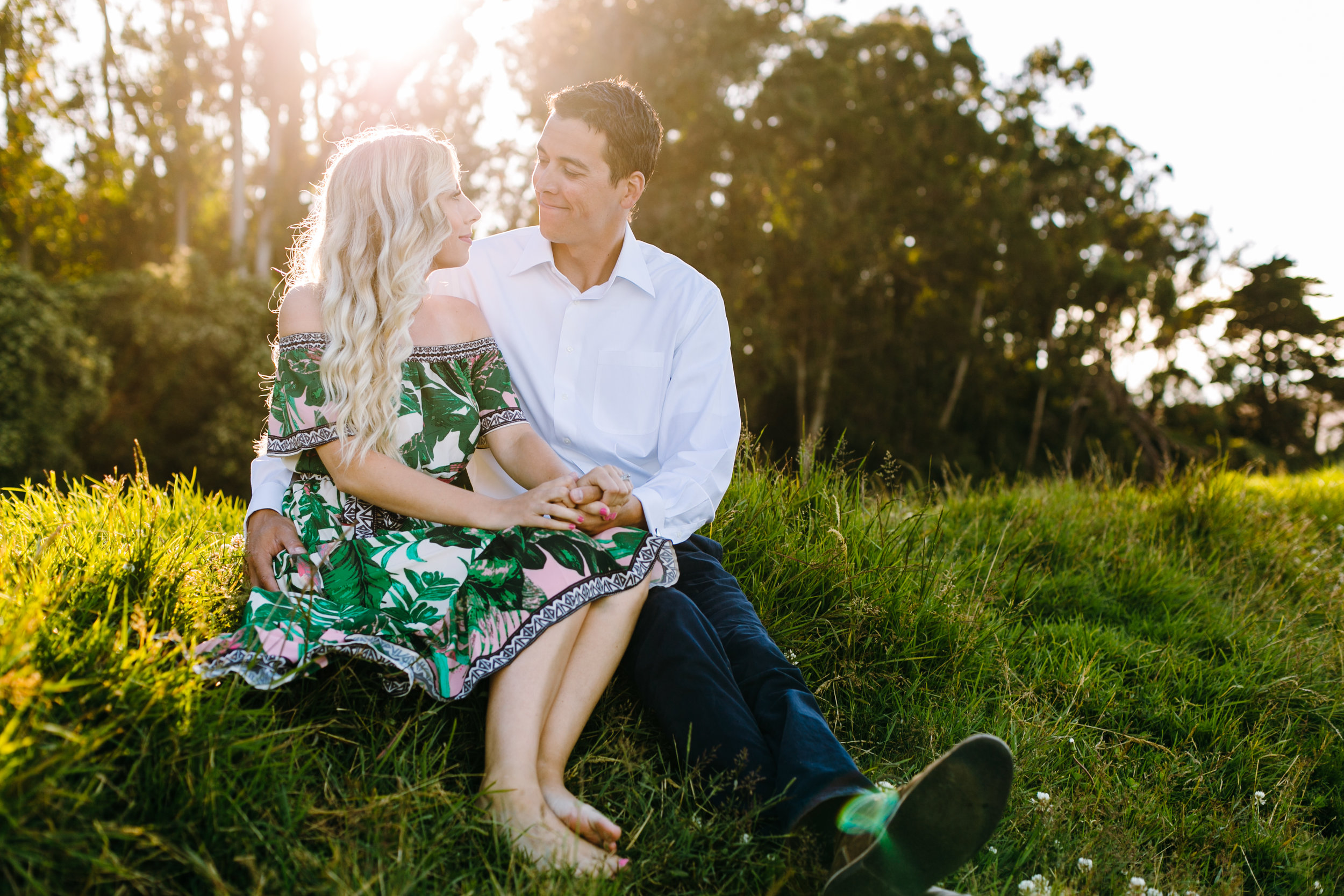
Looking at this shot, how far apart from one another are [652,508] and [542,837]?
99 cm

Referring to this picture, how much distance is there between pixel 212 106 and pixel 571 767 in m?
26.4

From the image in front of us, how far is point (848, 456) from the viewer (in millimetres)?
4160

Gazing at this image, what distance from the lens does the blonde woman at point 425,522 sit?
2.02 m

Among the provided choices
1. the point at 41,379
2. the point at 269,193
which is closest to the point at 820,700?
the point at 41,379

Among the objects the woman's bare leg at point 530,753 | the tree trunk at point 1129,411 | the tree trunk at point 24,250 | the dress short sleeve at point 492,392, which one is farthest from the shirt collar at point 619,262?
the tree trunk at point 24,250

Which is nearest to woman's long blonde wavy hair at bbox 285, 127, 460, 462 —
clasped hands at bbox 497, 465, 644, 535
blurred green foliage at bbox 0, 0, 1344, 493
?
clasped hands at bbox 497, 465, 644, 535

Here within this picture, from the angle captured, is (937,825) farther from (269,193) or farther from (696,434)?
(269,193)

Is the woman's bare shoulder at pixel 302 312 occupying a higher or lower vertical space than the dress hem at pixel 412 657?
higher

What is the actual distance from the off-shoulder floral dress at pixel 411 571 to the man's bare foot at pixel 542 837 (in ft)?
0.94

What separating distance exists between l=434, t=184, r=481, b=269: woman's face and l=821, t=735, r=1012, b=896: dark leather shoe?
1945 millimetres

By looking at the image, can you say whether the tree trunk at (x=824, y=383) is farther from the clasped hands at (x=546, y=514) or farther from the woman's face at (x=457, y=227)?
the clasped hands at (x=546, y=514)

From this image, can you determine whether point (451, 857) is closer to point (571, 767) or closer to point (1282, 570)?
point (571, 767)

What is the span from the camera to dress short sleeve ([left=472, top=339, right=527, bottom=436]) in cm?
267

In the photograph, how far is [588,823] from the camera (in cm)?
194
